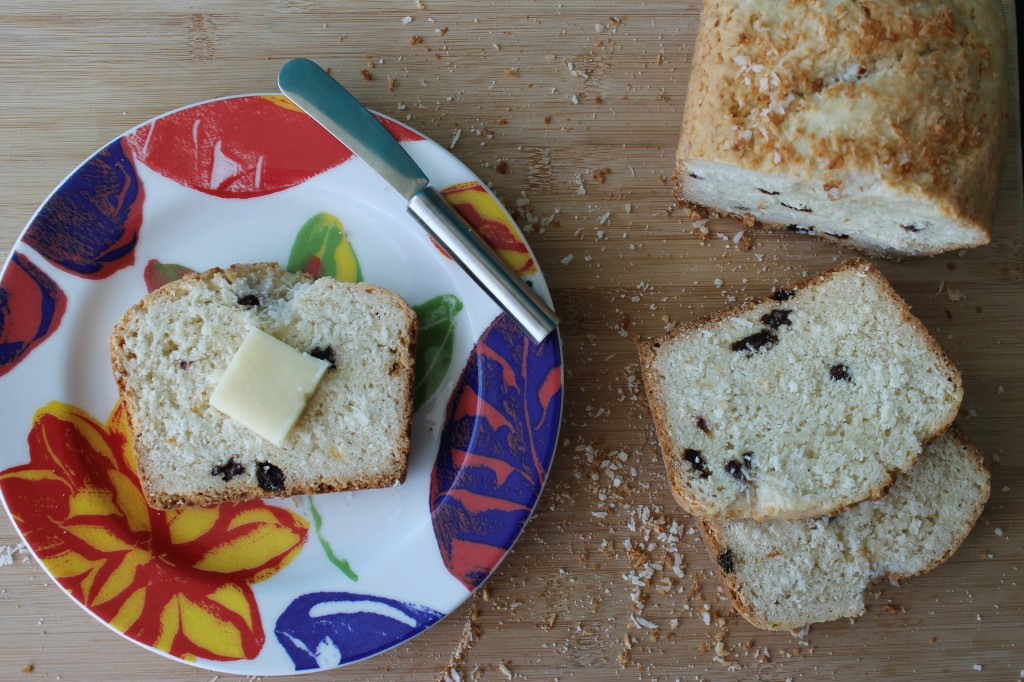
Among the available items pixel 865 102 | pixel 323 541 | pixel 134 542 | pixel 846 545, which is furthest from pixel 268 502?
pixel 865 102

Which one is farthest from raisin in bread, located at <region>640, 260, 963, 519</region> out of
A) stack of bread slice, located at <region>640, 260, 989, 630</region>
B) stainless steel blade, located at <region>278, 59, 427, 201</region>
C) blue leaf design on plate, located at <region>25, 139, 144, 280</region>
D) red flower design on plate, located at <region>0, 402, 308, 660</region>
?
blue leaf design on plate, located at <region>25, 139, 144, 280</region>

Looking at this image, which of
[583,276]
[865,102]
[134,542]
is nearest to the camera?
[865,102]

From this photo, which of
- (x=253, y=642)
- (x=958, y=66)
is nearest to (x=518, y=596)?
(x=253, y=642)

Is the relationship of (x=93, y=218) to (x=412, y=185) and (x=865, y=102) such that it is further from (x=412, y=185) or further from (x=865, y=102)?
(x=865, y=102)

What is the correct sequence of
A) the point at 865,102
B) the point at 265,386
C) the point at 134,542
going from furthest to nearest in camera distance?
the point at 134,542 → the point at 265,386 → the point at 865,102

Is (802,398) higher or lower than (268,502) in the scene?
lower

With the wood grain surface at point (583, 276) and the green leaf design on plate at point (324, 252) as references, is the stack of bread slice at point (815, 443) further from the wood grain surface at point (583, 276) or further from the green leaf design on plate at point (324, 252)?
the green leaf design on plate at point (324, 252)

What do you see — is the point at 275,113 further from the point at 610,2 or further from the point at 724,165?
the point at 724,165

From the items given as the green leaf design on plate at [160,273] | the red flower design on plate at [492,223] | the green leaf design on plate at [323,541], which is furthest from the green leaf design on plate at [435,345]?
the green leaf design on plate at [160,273]
